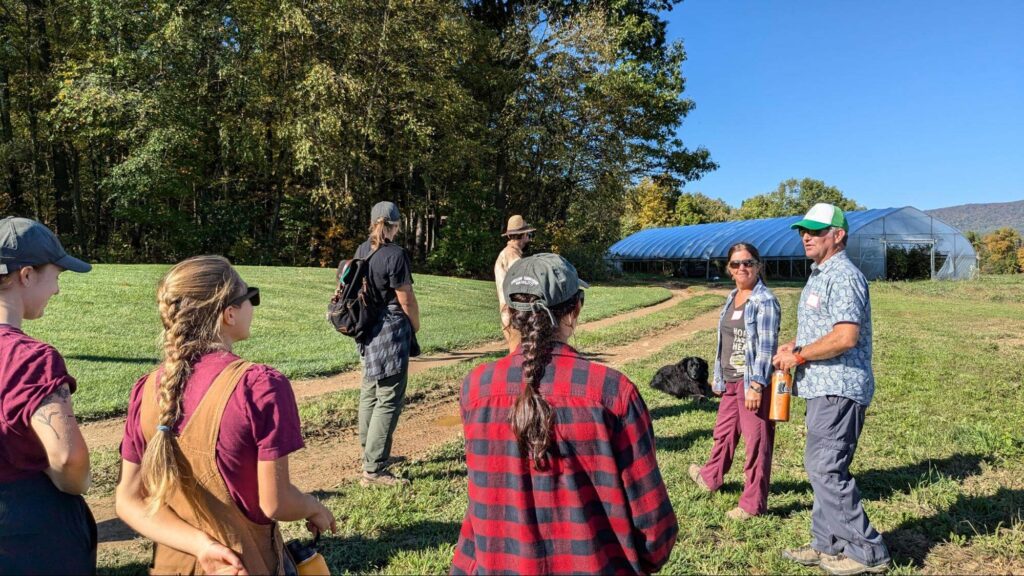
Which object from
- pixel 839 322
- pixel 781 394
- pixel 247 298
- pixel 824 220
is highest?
pixel 824 220

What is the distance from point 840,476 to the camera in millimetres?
3215

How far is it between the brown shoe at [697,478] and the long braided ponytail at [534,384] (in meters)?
3.15

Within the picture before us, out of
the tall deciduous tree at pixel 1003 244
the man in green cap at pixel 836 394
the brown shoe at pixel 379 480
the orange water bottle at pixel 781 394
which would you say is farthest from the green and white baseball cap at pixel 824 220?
the tall deciduous tree at pixel 1003 244

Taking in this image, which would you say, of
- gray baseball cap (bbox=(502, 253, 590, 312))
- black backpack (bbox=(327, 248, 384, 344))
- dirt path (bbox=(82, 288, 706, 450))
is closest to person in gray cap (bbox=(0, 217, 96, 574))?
gray baseball cap (bbox=(502, 253, 590, 312))

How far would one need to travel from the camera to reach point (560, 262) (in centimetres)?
190

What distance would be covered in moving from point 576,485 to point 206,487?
3.44 feet

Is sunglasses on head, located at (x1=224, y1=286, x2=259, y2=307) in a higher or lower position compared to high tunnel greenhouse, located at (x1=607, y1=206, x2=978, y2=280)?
lower

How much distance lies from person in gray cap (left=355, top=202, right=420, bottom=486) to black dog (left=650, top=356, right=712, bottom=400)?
3827 mm

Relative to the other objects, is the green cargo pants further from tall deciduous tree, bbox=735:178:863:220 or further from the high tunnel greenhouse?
tall deciduous tree, bbox=735:178:863:220

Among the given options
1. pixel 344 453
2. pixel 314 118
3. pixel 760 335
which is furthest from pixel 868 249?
pixel 344 453

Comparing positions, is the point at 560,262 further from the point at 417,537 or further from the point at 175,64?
the point at 175,64

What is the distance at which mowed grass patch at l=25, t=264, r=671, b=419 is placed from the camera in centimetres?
816

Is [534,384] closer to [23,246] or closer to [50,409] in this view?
[50,409]

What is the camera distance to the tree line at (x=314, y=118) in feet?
74.9
